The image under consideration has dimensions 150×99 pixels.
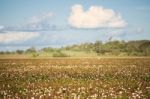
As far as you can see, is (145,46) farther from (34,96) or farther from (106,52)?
(34,96)

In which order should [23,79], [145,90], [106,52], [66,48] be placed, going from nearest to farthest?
1. [145,90]
2. [23,79]
3. [106,52]
4. [66,48]

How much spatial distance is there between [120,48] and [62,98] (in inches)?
4163

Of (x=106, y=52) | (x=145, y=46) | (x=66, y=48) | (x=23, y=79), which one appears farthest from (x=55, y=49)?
(x=23, y=79)

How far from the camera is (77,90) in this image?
1570cm

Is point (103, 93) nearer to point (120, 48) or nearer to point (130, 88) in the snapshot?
point (130, 88)

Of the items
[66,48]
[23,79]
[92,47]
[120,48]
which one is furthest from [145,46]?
[23,79]

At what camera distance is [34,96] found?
46.7ft

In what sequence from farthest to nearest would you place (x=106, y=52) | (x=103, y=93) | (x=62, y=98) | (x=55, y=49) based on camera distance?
(x=55, y=49), (x=106, y=52), (x=103, y=93), (x=62, y=98)

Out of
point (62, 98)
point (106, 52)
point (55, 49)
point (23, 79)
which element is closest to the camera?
point (62, 98)

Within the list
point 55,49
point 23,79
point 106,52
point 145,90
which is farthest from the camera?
point 55,49

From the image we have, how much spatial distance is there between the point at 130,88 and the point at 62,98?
412 centimetres

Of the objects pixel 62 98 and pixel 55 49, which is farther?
pixel 55 49

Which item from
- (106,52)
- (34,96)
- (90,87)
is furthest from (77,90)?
(106,52)

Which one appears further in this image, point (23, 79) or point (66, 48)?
point (66, 48)
